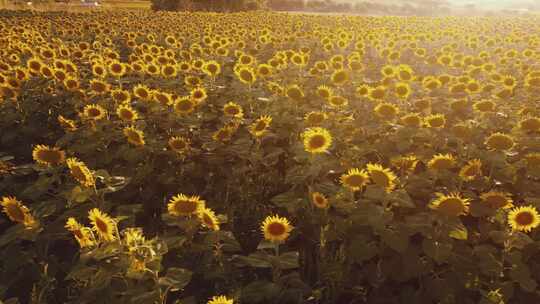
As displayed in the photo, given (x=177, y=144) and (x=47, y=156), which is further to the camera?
(x=177, y=144)

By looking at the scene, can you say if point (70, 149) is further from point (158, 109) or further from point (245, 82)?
point (245, 82)

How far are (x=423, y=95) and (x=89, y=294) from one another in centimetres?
560

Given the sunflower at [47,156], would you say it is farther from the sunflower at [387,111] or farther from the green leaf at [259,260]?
the sunflower at [387,111]

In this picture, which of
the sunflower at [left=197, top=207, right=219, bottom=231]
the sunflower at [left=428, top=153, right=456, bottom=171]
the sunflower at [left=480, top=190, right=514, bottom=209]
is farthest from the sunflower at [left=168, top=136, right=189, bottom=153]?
the sunflower at [left=480, top=190, right=514, bottom=209]

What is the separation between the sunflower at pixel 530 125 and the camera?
4406 mm

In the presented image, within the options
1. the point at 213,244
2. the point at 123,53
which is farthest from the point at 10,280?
the point at 123,53

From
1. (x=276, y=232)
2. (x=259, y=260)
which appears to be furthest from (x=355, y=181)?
(x=259, y=260)

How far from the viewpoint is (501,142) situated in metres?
4.00

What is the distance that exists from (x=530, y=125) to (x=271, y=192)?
3.10 m

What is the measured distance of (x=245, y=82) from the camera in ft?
19.9

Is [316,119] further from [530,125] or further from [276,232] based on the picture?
[530,125]

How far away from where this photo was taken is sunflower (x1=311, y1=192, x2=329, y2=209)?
3.47 meters

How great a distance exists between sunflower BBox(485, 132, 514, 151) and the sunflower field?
0.04ft

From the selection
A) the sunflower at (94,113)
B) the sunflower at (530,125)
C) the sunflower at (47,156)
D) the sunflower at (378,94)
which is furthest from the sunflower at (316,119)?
the sunflower at (47,156)
